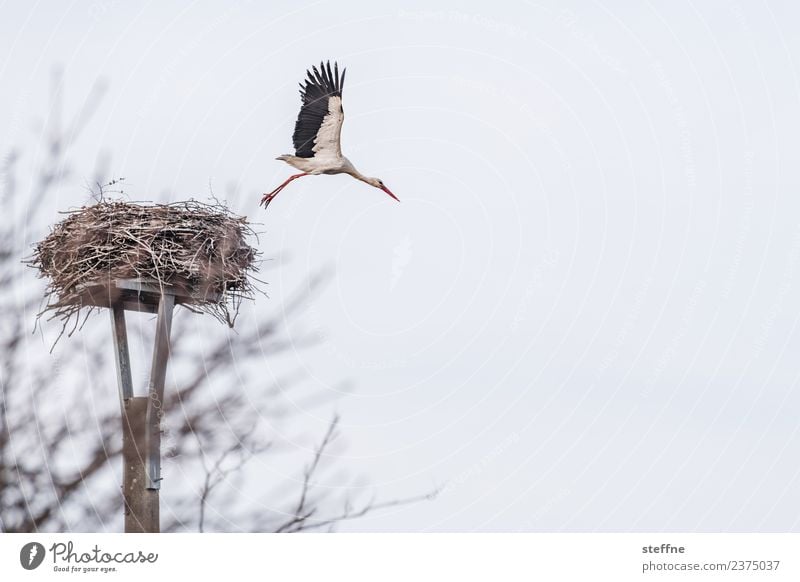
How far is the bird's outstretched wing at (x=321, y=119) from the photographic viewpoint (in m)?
12.9

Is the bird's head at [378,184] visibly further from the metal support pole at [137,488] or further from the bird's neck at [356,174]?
the metal support pole at [137,488]

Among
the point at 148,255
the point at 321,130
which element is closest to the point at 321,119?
the point at 321,130

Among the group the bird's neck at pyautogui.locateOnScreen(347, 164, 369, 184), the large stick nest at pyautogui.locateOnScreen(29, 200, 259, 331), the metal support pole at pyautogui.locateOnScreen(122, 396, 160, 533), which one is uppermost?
the bird's neck at pyautogui.locateOnScreen(347, 164, 369, 184)

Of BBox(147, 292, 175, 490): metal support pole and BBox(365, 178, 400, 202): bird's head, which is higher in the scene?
BBox(365, 178, 400, 202): bird's head

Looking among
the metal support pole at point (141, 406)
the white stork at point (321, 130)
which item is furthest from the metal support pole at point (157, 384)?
the white stork at point (321, 130)

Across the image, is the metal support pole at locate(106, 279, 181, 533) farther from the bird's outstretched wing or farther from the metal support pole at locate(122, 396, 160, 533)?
the bird's outstretched wing

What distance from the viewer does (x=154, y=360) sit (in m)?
11.6

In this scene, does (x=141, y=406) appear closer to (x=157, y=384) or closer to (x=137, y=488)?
(x=157, y=384)

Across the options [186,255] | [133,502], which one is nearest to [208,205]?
[186,255]

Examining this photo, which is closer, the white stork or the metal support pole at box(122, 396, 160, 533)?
the metal support pole at box(122, 396, 160, 533)

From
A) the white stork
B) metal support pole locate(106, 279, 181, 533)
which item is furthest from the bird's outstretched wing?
metal support pole locate(106, 279, 181, 533)

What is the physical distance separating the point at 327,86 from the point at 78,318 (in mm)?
3041

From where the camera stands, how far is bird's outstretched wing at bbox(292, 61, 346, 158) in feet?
42.4

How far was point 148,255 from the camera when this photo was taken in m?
11.7
